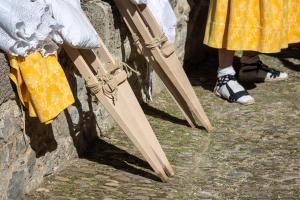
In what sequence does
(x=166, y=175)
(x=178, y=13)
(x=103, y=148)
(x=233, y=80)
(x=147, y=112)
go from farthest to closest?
(x=178, y=13) < (x=233, y=80) < (x=147, y=112) < (x=103, y=148) < (x=166, y=175)

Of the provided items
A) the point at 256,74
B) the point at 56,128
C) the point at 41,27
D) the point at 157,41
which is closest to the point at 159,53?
the point at 157,41

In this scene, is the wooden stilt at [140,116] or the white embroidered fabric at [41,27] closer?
the white embroidered fabric at [41,27]

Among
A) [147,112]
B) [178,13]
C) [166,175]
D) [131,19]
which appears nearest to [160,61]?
[131,19]

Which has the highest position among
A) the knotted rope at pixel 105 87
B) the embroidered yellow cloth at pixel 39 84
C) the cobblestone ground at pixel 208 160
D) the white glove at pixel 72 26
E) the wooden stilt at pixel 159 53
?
the white glove at pixel 72 26

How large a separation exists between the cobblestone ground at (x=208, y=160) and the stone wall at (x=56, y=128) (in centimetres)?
7

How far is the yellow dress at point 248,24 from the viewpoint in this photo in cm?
376

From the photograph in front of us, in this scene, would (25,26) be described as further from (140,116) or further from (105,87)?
(140,116)

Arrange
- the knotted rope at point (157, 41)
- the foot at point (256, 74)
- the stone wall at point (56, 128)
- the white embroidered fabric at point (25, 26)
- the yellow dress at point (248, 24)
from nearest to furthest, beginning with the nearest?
1. the white embroidered fabric at point (25, 26)
2. the stone wall at point (56, 128)
3. the knotted rope at point (157, 41)
4. the yellow dress at point (248, 24)
5. the foot at point (256, 74)

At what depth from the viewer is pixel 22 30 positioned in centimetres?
231

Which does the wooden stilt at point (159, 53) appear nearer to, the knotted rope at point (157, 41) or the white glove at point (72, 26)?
the knotted rope at point (157, 41)

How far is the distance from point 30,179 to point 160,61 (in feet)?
3.30

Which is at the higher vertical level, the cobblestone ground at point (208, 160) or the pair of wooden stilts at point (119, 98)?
the pair of wooden stilts at point (119, 98)

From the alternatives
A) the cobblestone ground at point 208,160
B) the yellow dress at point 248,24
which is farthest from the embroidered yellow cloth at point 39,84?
the yellow dress at point 248,24

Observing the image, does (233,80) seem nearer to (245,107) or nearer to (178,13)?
(245,107)
